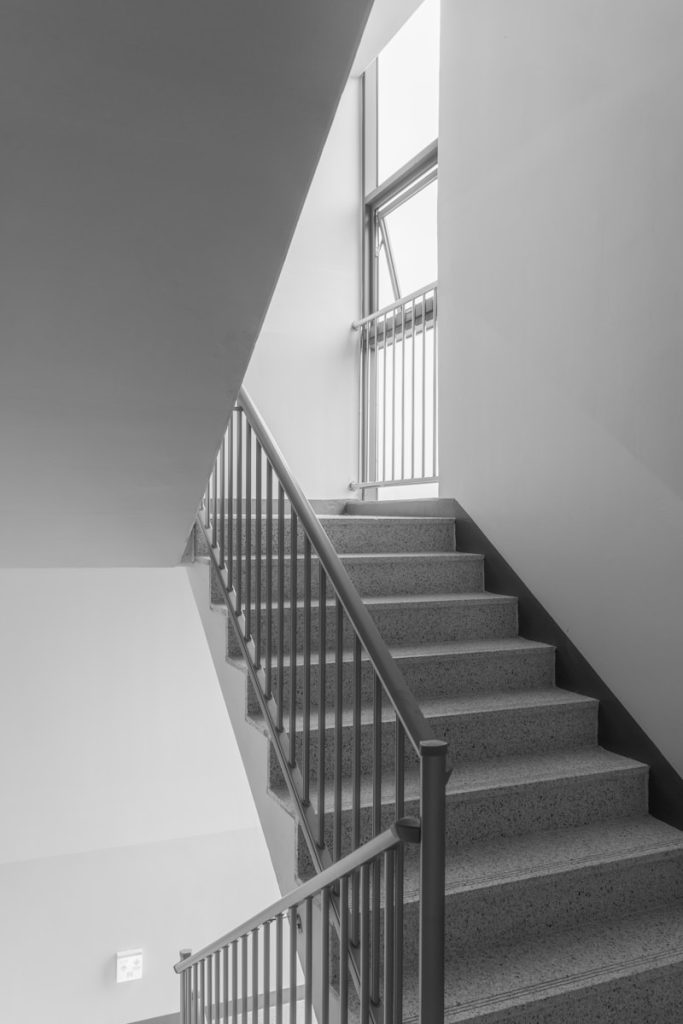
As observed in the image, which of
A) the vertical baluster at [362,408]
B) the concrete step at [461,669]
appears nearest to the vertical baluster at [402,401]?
the vertical baluster at [362,408]

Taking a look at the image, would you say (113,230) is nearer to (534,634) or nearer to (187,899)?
(534,634)

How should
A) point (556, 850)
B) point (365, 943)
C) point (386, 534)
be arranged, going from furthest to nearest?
point (386, 534) < point (556, 850) < point (365, 943)

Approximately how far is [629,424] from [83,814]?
3.83 meters

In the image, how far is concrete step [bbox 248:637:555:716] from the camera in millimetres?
2848

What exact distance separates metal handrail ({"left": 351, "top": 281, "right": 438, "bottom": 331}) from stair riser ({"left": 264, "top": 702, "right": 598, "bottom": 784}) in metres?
2.52

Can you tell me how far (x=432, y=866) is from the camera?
4.91ft

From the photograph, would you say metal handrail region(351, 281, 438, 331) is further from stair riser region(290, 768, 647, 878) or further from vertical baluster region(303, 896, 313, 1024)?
vertical baluster region(303, 896, 313, 1024)

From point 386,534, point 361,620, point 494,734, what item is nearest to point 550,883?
point 494,734

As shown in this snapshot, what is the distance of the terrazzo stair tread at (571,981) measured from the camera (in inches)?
75.1

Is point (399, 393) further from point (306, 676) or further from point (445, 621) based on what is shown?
point (306, 676)

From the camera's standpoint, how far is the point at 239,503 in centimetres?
288

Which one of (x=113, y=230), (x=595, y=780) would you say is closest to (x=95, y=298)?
(x=113, y=230)

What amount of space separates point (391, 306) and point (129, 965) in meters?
4.33

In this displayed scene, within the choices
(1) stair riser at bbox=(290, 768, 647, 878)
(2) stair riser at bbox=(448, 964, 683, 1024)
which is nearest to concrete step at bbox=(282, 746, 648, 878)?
(1) stair riser at bbox=(290, 768, 647, 878)
